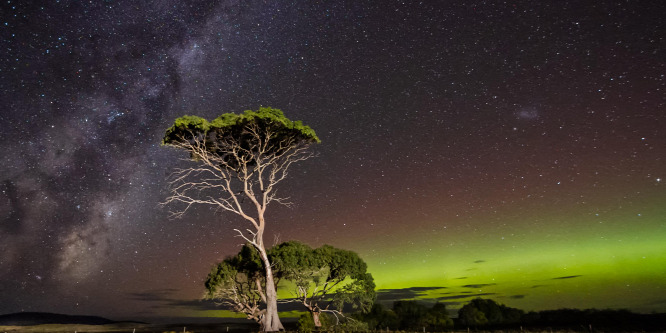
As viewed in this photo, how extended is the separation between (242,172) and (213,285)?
14970mm

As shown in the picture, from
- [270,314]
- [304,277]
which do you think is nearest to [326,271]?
[304,277]

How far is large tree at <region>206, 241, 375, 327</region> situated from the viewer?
3441 cm

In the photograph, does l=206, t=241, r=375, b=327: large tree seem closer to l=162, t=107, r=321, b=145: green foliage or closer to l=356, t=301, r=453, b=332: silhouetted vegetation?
l=162, t=107, r=321, b=145: green foliage

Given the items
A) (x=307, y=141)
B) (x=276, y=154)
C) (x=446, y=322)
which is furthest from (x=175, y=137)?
(x=446, y=322)

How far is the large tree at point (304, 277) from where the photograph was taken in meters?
34.4

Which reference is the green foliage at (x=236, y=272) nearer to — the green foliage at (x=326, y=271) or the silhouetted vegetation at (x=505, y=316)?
the green foliage at (x=326, y=271)

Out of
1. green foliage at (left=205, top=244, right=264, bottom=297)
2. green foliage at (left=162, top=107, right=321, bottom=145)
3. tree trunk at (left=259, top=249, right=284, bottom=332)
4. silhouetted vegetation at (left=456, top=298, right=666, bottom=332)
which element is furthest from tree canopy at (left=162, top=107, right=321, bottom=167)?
silhouetted vegetation at (left=456, top=298, right=666, bottom=332)

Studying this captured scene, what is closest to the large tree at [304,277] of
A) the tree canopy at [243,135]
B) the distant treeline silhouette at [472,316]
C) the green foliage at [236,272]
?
the green foliage at [236,272]

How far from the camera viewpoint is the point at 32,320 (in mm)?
186750

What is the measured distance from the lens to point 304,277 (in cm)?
3397

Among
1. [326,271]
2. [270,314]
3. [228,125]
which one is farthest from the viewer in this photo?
[326,271]

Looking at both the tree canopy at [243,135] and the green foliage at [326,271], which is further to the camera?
the green foliage at [326,271]

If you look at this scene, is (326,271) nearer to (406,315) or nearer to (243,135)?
(243,135)

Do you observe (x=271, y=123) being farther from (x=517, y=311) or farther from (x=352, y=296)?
(x=517, y=311)
